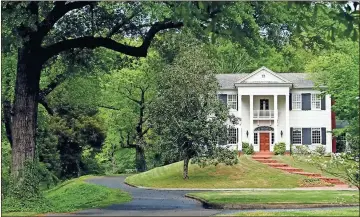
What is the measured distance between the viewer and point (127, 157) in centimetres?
4169

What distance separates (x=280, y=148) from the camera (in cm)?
4000

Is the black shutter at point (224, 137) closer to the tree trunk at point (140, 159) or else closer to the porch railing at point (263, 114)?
the tree trunk at point (140, 159)

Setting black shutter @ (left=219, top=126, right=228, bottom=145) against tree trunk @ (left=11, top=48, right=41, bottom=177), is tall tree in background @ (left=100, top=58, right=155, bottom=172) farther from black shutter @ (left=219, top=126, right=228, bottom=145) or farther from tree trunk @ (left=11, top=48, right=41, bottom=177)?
tree trunk @ (left=11, top=48, right=41, bottom=177)

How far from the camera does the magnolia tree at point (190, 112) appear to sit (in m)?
31.3

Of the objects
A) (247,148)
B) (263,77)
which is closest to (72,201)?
(247,148)

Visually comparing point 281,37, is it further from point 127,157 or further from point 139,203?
point 127,157

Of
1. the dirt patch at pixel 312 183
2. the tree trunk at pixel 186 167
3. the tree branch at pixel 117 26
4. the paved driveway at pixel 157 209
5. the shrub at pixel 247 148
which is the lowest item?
the paved driveway at pixel 157 209

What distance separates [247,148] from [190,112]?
372 inches

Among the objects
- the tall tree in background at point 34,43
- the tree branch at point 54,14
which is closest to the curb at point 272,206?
the tall tree in background at point 34,43

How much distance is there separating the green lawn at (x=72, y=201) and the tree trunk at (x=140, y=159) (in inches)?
398

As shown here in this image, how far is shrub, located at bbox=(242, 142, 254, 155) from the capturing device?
39781 mm

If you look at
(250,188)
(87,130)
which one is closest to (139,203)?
(250,188)

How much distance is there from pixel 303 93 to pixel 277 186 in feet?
42.8

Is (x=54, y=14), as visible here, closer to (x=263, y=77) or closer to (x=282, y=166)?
(x=282, y=166)
